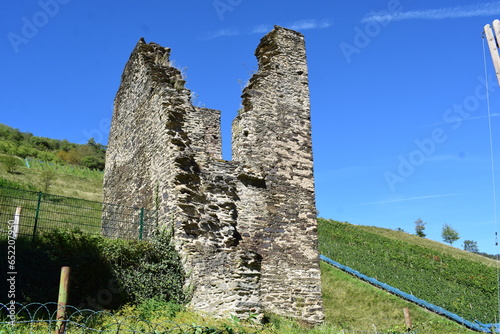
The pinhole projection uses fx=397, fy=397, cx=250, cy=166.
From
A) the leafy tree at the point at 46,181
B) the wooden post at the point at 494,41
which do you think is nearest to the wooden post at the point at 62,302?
the wooden post at the point at 494,41

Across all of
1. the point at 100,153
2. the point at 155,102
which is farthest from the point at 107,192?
the point at 100,153

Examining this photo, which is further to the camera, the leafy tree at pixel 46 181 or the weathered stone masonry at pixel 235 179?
the leafy tree at pixel 46 181

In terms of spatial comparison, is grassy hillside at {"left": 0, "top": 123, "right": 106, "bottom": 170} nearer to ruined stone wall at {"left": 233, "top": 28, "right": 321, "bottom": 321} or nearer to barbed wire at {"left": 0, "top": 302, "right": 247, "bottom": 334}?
ruined stone wall at {"left": 233, "top": 28, "right": 321, "bottom": 321}

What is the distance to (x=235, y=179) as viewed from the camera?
1097cm

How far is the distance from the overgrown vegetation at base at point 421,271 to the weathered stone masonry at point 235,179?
11.7 meters

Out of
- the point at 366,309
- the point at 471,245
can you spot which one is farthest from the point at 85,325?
the point at 471,245

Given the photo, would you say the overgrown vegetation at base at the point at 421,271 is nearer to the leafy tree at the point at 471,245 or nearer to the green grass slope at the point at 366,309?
the green grass slope at the point at 366,309

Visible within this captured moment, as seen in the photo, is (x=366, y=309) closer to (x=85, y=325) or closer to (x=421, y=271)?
(x=85, y=325)

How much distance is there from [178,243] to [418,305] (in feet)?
46.4

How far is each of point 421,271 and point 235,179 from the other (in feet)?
76.9

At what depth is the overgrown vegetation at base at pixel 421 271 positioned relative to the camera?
69.1ft

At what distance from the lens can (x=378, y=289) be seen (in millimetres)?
19531

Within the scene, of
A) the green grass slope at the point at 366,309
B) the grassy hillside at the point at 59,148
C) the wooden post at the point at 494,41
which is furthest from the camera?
the grassy hillside at the point at 59,148

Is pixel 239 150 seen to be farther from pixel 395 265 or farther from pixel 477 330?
pixel 395 265
